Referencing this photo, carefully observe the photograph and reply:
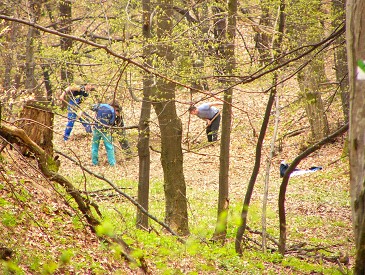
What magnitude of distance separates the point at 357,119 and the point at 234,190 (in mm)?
14153

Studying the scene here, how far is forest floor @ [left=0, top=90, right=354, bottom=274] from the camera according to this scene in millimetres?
6270

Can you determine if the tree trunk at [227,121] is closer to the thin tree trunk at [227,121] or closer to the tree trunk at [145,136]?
the thin tree trunk at [227,121]

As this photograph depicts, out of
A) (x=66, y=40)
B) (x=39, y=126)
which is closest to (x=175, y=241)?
(x=39, y=126)

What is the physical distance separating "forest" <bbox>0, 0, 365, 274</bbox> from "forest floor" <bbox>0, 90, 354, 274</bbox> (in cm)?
4

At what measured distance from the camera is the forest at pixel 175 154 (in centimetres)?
547

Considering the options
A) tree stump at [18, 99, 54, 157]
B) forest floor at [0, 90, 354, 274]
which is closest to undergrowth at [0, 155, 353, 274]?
forest floor at [0, 90, 354, 274]

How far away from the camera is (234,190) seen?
16.9 meters

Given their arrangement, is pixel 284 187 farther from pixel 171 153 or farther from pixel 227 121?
pixel 171 153

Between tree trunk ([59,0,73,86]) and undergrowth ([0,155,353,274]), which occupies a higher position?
tree trunk ([59,0,73,86])

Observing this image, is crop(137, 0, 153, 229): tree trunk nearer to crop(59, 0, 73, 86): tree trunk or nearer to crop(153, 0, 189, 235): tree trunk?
crop(153, 0, 189, 235): tree trunk

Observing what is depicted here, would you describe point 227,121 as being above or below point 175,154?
above

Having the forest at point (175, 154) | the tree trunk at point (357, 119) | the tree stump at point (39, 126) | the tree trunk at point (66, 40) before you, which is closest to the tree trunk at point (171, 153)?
the forest at point (175, 154)

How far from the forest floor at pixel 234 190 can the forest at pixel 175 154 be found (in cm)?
4

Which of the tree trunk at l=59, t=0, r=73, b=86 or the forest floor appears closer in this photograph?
the forest floor
